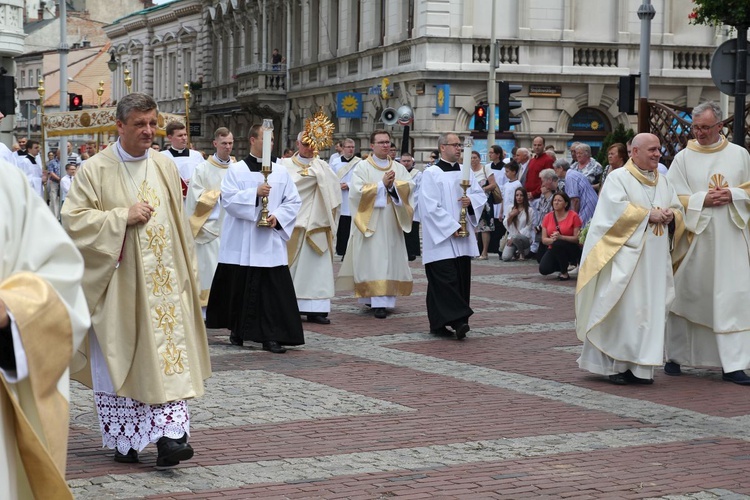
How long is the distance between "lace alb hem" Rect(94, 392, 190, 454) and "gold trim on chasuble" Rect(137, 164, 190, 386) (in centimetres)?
13

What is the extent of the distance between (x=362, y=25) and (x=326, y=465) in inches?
1405

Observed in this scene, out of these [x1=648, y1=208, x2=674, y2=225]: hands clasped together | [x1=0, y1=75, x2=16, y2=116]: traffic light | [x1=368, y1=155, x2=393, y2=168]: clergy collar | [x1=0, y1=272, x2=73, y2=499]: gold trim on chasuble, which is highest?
[x1=0, y1=75, x2=16, y2=116]: traffic light

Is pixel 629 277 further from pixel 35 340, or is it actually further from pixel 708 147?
pixel 35 340

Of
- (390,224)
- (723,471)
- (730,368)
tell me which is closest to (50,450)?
(723,471)

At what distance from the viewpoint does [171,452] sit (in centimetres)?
700

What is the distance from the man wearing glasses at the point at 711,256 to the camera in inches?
413

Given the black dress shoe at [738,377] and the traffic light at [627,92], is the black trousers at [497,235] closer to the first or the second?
the traffic light at [627,92]

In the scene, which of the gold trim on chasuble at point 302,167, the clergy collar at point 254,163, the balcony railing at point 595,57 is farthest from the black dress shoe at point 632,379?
the balcony railing at point 595,57

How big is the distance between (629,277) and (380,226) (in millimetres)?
5393

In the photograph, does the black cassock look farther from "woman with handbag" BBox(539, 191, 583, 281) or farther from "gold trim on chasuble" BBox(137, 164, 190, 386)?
"woman with handbag" BBox(539, 191, 583, 281)

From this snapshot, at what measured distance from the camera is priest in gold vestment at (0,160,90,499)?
3.75 meters

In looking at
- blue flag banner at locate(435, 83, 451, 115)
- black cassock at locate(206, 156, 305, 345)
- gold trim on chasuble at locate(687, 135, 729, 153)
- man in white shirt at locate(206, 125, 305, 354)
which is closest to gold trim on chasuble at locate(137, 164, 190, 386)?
man in white shirt at locate(206, 125, 305, 354)

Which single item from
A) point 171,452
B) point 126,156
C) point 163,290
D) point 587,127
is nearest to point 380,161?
point 126,156

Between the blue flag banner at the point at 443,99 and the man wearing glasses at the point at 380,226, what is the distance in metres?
20.4
